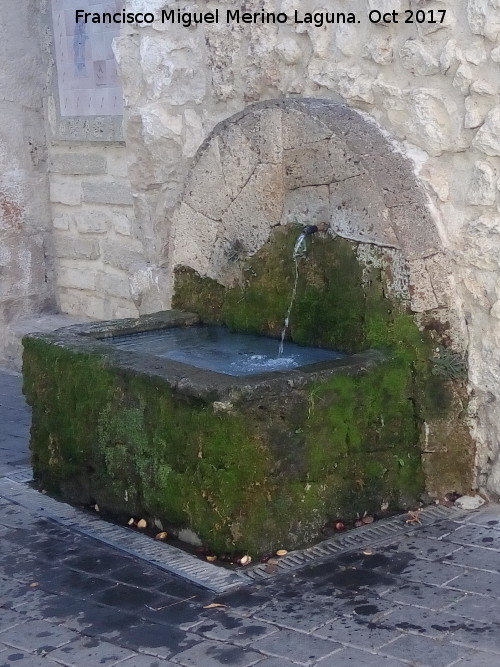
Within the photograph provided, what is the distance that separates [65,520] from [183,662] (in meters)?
1.29

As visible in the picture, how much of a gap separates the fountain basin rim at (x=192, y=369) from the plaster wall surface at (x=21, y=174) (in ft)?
7.16

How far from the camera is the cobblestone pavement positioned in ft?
8.43

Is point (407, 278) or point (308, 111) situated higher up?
point (308, 111)

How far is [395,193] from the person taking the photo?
3.54 m

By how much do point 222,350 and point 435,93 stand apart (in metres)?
1.29

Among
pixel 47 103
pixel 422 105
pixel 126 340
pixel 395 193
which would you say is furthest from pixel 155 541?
pixel 47 103

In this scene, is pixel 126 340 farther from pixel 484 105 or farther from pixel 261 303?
pixel 484 105

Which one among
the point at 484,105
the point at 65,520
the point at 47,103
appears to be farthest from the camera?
the point at 47,103

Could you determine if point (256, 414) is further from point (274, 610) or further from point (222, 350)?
point (222, 350)

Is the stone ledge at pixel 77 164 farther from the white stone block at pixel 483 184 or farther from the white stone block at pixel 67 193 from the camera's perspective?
the white stone block at pixel 483 184

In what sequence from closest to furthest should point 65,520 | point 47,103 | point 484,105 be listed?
1. point 484,105
2. point 65,520
3. point 47,103

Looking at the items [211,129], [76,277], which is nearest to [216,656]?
[211,129]

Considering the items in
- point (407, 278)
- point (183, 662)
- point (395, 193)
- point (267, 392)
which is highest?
point (395, 193)

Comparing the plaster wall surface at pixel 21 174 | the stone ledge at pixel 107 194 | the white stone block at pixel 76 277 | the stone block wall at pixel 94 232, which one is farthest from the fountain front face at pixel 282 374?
the plaster wall surface at pixel 21 174
